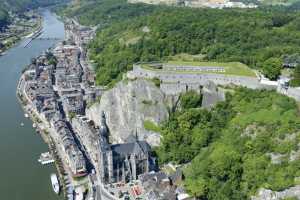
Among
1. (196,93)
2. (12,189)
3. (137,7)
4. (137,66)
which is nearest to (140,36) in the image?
(137,66)

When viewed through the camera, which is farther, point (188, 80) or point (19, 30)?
point (19, 30)

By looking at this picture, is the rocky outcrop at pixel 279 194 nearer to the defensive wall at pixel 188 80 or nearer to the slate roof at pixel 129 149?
the slate roof at pixel 129 149

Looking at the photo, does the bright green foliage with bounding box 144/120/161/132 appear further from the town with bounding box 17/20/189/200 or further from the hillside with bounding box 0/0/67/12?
the hillside with bounding box 0/0/67/12

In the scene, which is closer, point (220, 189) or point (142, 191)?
point (220, 189)

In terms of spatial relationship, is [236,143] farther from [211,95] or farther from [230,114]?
[211,95]

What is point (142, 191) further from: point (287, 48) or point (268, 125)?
point (287, 48)

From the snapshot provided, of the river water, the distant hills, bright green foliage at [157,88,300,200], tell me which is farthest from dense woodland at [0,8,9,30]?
bright green foliage at [157,88,300,200]

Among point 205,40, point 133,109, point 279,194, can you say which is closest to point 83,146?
point 133,109
